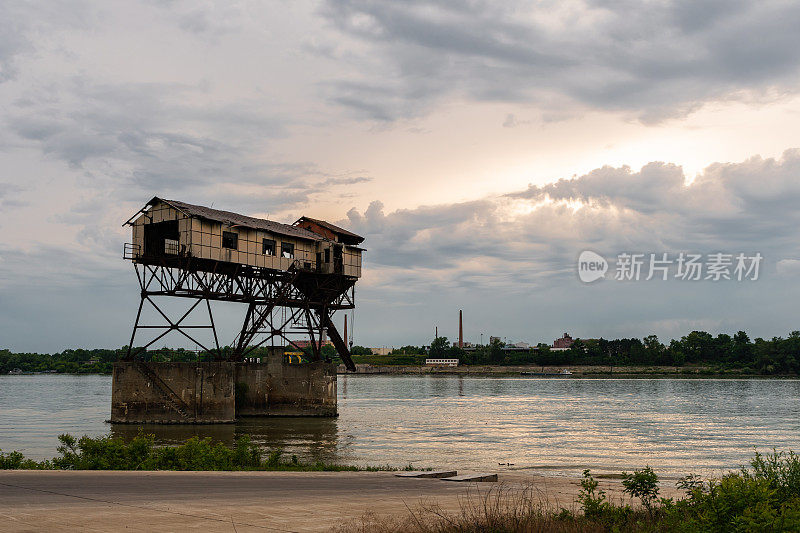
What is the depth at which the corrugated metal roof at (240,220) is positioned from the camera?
48688 millimetres

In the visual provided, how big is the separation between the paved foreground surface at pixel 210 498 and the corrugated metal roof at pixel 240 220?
31.2m

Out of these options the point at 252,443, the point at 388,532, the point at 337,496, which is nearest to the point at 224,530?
the point at 388,532

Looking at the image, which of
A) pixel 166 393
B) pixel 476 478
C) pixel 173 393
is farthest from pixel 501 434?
pixel 476 478

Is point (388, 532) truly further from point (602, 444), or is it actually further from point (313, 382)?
point (313, 382)

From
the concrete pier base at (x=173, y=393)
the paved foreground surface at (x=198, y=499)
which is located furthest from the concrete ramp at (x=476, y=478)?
the concrete pier base at (x=173, y=393)

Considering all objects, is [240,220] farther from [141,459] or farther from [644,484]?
[644,484]

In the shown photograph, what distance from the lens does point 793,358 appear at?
181 m

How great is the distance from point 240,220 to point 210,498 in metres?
40.2

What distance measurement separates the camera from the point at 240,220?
53.1 meters

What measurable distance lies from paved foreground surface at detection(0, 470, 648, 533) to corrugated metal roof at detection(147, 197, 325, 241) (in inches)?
1229

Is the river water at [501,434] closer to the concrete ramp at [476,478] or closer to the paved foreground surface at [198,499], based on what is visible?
the concrete ramp at [476,478]

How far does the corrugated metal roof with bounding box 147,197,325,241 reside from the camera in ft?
160

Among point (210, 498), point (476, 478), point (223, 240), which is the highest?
point (223, 240)

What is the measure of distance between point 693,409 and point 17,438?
62.3 meters
